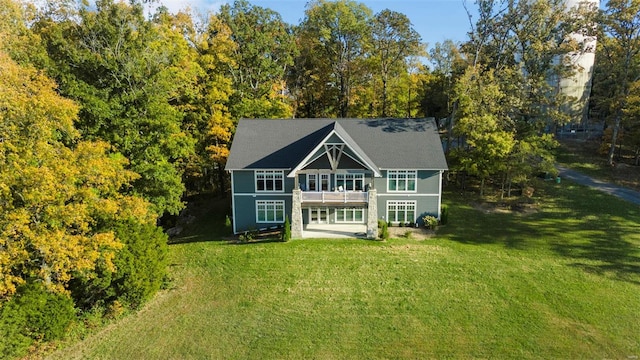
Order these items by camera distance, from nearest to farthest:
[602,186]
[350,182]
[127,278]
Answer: [127,278]
[350,182]
[602,186]

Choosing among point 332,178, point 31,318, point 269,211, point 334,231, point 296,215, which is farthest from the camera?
point 269,211

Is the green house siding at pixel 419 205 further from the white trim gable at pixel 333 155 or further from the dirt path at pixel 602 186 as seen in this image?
the dirt path at pixel 602 186

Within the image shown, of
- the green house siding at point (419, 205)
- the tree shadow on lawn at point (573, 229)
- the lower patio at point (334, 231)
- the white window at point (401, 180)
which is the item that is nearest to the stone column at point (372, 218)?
the lower patio at point (334, 231)

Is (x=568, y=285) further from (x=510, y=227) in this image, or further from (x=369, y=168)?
(x=369, y=168)

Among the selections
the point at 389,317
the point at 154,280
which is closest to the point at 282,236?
the point at 154,280

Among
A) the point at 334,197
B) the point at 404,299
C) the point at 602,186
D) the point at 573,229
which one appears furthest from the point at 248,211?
the point at 602,186

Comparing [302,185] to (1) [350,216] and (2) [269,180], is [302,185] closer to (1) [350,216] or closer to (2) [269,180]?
(2) [269,180]

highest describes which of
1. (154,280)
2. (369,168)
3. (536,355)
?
(369,168)

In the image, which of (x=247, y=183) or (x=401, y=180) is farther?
(x=401, y=180)
